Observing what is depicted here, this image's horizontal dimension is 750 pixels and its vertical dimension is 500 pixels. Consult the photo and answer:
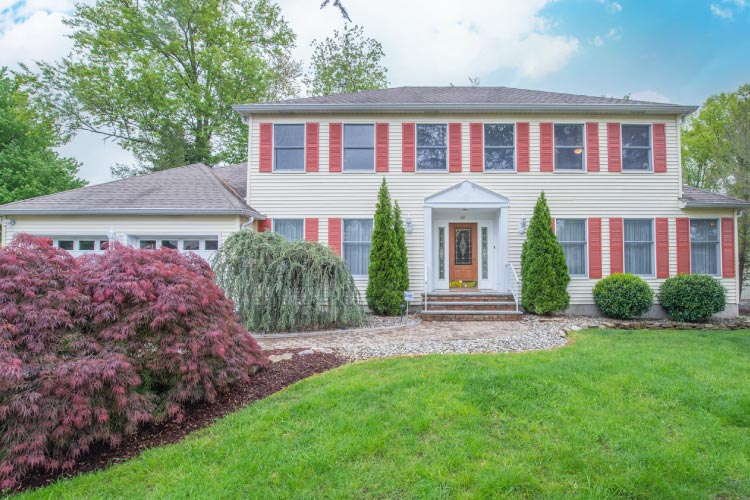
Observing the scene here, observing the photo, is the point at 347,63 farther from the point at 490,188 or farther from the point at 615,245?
the point at 615,245

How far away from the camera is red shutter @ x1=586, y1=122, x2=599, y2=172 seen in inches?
398

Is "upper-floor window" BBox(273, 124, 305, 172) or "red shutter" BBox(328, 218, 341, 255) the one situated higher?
"upper-floor window" BBox(273, 124, 305, 172)

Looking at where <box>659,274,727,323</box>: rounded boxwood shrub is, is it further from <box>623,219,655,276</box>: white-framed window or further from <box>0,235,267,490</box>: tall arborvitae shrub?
<box>0,235,267,490</box>: tall arborvitae shrub

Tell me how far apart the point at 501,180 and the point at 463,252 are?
2.28m

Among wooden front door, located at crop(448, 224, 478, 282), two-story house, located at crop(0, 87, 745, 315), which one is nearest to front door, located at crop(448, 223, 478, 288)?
wooden front door, located at crop(448, 224, 478, 282)

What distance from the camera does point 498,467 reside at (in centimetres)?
251

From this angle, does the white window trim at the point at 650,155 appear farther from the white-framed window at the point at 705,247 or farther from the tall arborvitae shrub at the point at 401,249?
the tall arborvitae shrub at the point at 401,249

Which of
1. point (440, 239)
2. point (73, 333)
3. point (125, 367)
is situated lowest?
point (125, 367)

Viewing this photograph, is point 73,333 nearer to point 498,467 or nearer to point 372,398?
point 372,398

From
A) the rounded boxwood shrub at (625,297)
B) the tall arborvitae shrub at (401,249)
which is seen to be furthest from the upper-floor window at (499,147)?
the rounded boxwood shrub at (625,297)

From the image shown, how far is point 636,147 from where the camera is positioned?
33.3 feet

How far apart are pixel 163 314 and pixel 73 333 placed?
25.6 inches

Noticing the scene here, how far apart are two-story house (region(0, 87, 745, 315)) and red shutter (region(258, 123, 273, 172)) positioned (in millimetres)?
Result: 28

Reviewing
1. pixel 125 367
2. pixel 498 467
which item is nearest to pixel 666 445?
pixel 498 467
